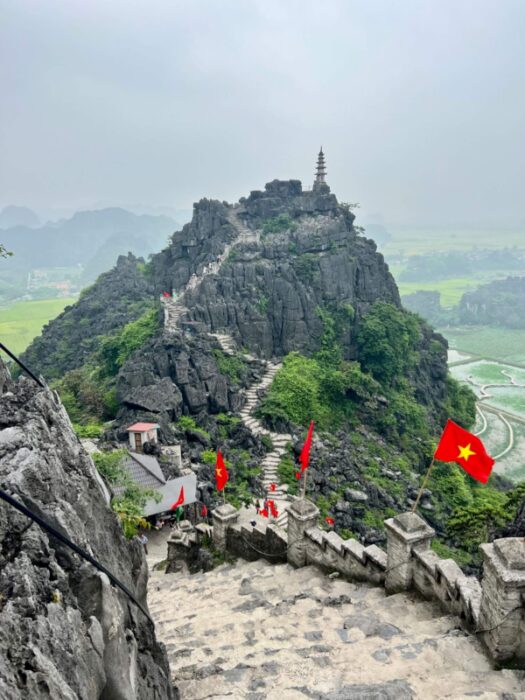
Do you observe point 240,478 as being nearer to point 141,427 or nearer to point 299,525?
point 141,427

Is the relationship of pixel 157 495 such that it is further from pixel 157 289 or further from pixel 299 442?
pixel 157 289

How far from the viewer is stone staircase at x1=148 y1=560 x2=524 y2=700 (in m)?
6.14

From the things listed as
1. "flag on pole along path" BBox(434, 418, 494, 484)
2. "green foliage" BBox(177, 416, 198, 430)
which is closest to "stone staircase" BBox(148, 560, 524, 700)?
"flag on pole along path" BBox(434, 418, 494, 484)

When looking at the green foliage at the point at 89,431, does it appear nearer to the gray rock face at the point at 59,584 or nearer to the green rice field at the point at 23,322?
the gray rock face at the point at 59,584

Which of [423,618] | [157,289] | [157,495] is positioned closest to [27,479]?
[423,618]

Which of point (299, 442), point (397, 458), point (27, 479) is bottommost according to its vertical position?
point (397, 458)

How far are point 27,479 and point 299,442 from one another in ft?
80.8

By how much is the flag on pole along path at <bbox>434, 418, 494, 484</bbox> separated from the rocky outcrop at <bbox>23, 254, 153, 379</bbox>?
4108 centimetres

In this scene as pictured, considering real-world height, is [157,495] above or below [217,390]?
below

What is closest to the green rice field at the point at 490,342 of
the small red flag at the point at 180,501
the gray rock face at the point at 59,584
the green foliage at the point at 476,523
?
the green foliage at the point at 476,523

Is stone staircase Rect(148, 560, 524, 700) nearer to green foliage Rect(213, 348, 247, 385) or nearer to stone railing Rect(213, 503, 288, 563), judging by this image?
stone railing Rect(213, 503, 288, 563)

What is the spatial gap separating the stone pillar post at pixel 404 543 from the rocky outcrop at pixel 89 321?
40470 millimetres

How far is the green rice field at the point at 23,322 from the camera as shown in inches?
2968

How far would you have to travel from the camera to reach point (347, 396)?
36531 mm
